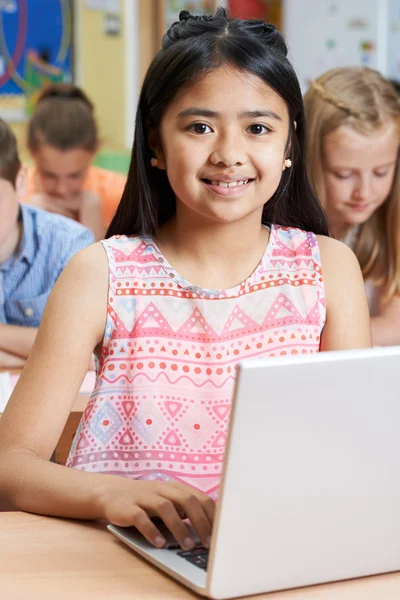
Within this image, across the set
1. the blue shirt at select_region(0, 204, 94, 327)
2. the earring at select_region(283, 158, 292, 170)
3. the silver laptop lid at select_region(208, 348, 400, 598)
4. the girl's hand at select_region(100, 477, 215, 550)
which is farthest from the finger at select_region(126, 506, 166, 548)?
the blue shirt at select_region(0, 204, 94, 327)

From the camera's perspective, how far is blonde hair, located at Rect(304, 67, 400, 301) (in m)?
2.19

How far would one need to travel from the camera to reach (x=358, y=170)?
7.15 feet

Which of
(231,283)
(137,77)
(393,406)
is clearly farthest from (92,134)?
(393,406)

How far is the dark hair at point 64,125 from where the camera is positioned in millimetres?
3410

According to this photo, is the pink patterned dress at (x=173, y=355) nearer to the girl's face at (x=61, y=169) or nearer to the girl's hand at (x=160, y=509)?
the girl's hand at (x=160, y=509)

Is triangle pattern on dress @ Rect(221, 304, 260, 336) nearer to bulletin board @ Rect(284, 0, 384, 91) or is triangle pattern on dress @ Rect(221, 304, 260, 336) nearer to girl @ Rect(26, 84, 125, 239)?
girl @ Rect(26, 84, 125, 239)

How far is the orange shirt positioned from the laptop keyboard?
9.01 feet

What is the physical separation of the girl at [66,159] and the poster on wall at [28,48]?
4.57 feet

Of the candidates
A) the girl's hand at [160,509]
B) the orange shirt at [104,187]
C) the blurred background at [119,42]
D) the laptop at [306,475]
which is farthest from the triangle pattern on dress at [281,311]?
the blurred background at [119,42]

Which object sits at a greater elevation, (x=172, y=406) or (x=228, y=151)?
(x=228, y=151)

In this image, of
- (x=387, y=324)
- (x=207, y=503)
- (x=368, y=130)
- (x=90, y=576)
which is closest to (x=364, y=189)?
(x=368, y=130)

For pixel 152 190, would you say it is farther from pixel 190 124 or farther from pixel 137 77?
pixel 137 77

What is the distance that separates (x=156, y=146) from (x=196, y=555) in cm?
65

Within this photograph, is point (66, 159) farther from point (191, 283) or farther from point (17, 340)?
point (191, 283)
